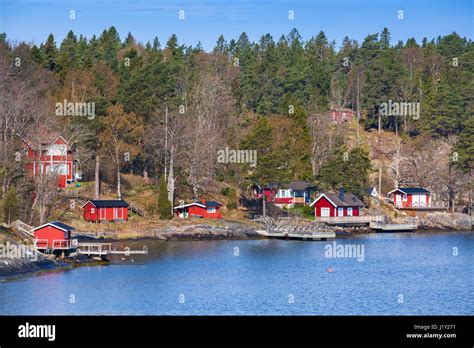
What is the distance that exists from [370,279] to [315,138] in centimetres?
4948

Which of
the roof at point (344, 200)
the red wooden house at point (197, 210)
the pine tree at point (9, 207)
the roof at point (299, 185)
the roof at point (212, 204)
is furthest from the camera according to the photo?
the roof at point (299, 185)

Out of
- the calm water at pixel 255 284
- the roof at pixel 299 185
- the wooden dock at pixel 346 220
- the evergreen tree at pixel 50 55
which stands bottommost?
the calm water at pixel 255 284

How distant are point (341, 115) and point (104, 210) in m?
58.2

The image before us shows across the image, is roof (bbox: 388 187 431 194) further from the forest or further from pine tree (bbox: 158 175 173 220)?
pine tree (bbox: 158 175 173 220)

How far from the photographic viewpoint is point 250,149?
85.9m

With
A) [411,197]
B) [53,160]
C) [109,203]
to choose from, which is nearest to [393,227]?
[411,197]

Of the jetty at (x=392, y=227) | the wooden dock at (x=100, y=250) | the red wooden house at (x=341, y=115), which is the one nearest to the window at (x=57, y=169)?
the wooden dock at (x=100, y=250)

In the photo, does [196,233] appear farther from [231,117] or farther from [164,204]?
[231,117]

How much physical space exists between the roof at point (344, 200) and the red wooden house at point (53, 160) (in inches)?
973

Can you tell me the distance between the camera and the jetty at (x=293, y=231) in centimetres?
7862

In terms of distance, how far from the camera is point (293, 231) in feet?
261

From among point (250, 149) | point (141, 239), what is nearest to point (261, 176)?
point (250, 149)

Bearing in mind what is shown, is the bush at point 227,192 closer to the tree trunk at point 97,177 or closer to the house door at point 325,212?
the house door at point 325,212
